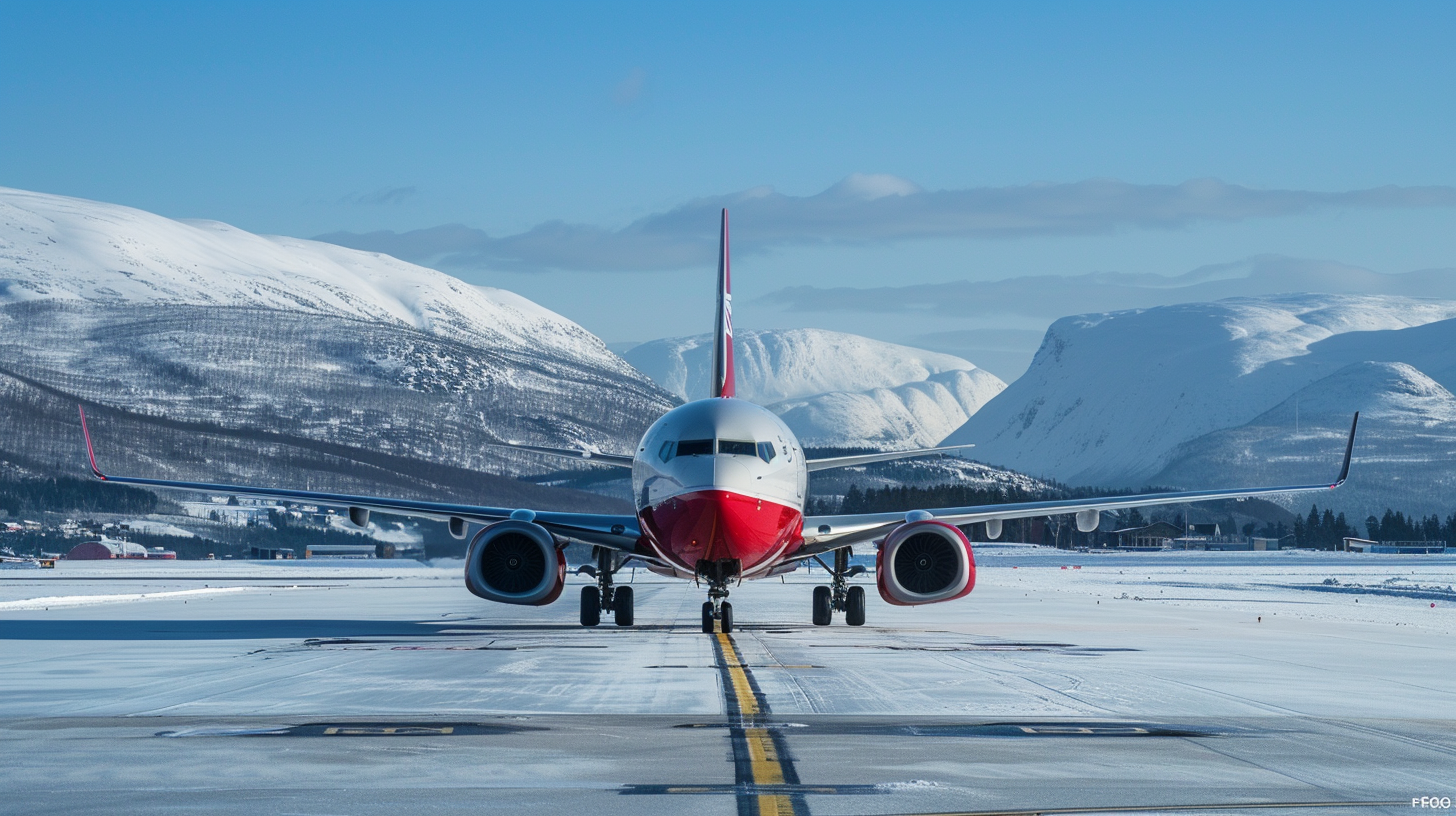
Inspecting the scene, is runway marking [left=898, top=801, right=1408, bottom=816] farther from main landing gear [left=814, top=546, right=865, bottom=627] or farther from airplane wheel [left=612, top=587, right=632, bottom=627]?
airplane wheel [left=612, top=587, right=632, bottom=627]

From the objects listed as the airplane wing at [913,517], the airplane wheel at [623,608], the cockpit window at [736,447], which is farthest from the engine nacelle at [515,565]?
the airplane wing at [913,517]

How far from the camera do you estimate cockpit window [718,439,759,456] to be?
26250 millimetres

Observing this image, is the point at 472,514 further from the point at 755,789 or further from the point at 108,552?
the point at 108,552

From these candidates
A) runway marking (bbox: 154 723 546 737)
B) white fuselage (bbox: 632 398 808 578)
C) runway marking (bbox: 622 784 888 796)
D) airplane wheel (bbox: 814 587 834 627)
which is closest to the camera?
runway marking (bbox: 622 784 888 796)

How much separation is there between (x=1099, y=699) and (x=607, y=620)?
18.5 meters

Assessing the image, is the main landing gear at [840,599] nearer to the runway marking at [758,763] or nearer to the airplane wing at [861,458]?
the airplane wing at [861,458]

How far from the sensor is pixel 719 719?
47.8 ft

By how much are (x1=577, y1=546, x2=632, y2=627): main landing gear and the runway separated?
4.03 feet

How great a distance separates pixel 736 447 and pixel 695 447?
0.70 metres

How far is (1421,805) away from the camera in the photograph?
993 centimetres

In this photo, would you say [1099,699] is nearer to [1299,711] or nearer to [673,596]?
[1299,711]

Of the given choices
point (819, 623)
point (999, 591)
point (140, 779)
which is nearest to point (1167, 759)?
point (140, 779)

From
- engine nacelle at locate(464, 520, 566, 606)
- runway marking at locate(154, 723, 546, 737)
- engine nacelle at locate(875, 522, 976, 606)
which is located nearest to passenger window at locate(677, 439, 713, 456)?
engine nacelle at locate(464, 520, 566, 606)

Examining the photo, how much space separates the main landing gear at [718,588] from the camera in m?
27.3
